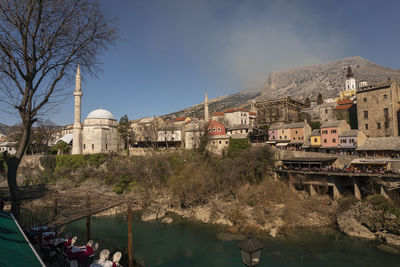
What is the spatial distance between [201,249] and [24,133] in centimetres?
1371

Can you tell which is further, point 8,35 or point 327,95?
point 327,95

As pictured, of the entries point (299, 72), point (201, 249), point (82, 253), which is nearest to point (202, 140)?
point (201, 249)

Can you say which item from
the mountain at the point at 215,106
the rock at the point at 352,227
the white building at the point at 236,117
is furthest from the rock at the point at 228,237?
the mountain at the point at 215,106

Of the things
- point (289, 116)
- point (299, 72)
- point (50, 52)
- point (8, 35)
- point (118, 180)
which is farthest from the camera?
point (299, 72)

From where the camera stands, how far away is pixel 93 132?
38.9 metres

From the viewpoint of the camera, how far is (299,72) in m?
145

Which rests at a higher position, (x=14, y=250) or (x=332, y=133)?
(x=332, y=133)

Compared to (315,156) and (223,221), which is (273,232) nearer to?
(223,221)

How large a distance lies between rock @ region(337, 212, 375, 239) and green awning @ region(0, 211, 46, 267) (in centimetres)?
2068

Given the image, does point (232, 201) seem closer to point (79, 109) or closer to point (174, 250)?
point (174, 250)

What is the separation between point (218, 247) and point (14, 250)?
14525 millimetres

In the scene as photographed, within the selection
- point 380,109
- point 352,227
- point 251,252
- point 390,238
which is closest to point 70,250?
point 251,252

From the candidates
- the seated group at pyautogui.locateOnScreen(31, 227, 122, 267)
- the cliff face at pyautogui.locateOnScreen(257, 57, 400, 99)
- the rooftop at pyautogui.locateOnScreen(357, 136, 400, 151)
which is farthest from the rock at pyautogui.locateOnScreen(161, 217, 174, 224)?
the cliff face at pyautogui.locateOnScreen(257, 57, 400, 99)

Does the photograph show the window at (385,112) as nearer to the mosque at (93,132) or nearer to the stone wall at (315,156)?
the stone wall at (315,156)
